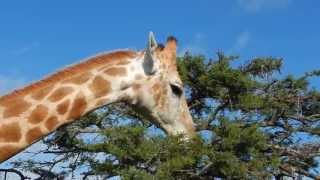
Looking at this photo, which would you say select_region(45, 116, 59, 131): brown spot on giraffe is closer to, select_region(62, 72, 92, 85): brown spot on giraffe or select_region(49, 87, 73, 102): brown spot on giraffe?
select_region(49, 87, 73, 102): brown spot on giraffe

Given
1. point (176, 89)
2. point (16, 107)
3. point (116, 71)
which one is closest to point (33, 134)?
point (16, 107)

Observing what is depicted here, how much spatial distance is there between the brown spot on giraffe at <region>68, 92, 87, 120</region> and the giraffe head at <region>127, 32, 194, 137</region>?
0.54m

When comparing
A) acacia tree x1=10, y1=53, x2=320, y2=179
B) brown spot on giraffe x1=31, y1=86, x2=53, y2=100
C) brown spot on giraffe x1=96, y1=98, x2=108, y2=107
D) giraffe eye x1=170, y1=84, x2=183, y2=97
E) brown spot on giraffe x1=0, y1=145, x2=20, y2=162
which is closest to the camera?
brown spot on giraffe x1=0, y1=145, x2=20, y2=162

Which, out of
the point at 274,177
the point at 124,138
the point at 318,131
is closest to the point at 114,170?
the point at 124,138

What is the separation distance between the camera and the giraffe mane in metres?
6.44

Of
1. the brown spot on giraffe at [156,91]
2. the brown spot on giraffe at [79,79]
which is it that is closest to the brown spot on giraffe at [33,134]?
the brown spot on giraffe at [79,79]

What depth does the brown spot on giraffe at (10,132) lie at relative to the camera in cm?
626

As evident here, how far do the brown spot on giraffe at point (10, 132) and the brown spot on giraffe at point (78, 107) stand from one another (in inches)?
19.9

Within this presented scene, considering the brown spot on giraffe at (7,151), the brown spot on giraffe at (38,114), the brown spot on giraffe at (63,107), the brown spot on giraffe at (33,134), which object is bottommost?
the brown spot on giraffe at (7,151)

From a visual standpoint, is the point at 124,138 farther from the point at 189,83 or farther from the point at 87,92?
the point at 87,92

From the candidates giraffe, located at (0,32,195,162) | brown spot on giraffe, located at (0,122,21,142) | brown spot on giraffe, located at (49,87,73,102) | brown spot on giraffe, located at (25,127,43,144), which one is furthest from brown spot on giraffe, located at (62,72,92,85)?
brown spot on giraffe, located at (0,122,21,142)

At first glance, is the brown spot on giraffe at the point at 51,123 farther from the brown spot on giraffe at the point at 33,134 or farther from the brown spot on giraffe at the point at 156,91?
the brown spot on giraffe at the point at 156,91

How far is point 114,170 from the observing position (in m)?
15.9

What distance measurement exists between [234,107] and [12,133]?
40.7ft
